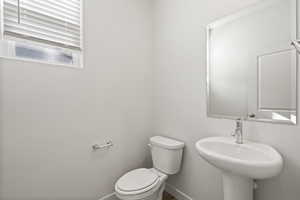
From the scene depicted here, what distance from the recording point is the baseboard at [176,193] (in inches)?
62.3

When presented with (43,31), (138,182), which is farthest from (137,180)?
(43,31)

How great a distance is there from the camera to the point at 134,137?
5.90ft

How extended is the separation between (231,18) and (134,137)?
1.52 m

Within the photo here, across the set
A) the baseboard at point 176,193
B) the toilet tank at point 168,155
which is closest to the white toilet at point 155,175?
the toilet tank at point 168,155

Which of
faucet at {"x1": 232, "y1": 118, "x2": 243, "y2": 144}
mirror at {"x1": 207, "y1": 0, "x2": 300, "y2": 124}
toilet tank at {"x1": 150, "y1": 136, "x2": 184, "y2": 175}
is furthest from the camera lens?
toilet tank at {"x1": 150, "y1": 136, "x2": 184, "y2": 175}

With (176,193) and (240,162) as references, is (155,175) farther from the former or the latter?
(240,162)

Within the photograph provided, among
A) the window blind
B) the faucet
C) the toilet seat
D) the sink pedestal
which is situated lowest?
the toilet seat

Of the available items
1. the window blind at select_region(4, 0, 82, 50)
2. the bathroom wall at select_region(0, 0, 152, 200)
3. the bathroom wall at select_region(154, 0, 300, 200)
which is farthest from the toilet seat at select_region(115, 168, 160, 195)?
the window blind at select_region(4, 0, 82, 50)

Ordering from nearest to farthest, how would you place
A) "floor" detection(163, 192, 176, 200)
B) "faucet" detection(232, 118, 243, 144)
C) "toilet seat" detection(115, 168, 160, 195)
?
1. "faucet" detection(232, 118, 243, 144)
2. "toilet seat" detection(115, 168, 160, 195)
3. "floor" detection(163, 192, 176, 200)

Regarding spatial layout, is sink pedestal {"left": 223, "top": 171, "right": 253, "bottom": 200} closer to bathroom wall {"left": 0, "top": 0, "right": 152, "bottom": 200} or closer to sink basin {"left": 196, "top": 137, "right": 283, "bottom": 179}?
sink basin {"left": 196, "top": 137, "right": 283, "bottom": 179}

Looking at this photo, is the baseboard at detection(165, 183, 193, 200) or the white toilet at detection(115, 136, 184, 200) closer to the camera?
the white toilet at detection(115, 136, 184, 200)

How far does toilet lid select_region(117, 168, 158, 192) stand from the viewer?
1.28m

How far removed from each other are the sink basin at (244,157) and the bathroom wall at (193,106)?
14 cm

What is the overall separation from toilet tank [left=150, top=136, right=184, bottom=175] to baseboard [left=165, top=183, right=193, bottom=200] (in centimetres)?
30
